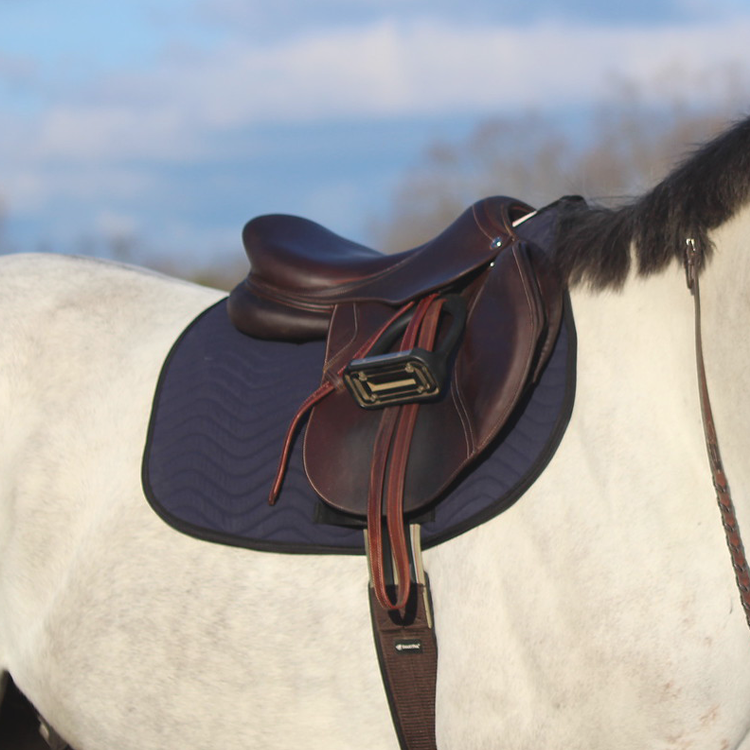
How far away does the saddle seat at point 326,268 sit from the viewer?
1.81 meters

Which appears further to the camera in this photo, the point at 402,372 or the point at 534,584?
the point at 402,372

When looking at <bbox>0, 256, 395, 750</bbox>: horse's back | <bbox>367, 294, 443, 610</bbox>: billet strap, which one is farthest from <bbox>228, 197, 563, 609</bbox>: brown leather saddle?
<bbox>0, 256, 395, 750</bbox>: horse's back

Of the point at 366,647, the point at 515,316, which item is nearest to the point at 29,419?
the point at 366,647

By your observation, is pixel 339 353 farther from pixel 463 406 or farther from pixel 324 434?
pixel 463 406

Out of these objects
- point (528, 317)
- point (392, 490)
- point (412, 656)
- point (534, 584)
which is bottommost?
point (412, 656)

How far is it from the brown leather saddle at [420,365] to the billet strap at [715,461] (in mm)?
243

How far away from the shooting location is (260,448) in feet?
6.11

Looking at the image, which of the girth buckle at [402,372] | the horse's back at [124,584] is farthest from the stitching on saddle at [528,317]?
the horse's back at [124,584]

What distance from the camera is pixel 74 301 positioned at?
2.39 meters

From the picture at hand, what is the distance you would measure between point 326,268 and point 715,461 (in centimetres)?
91

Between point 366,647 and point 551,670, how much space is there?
344 mm

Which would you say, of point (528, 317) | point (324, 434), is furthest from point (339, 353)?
point (528, 317)

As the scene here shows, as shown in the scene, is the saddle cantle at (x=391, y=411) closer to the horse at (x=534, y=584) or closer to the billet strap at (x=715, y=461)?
the horse at (x=534, y=584)

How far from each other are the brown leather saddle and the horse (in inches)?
3.7
